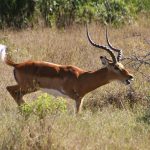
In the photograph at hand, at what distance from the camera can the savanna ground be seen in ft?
22.1

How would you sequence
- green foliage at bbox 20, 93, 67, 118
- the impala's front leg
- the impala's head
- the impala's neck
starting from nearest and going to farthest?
green foliage at bbox 20, 93, 67, 118
the impala's front leg
the impala's head
the impala's neck

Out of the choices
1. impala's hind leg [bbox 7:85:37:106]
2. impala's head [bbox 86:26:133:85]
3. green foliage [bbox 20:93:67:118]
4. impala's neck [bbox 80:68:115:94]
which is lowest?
impala's hind leg [bbox 7:85:37:106]

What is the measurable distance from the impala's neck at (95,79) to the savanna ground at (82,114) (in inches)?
11.7

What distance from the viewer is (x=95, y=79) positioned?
31.2 ft

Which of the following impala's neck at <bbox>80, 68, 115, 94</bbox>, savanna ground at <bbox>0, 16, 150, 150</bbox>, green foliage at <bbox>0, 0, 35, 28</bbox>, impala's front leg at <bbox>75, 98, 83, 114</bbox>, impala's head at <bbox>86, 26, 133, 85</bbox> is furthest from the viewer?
green foliage at <bbox>0, 0, 35, 28</bbox>

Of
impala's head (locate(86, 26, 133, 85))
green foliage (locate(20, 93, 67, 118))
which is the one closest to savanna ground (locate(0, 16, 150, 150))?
green foliage (locate(20, 93, 67, 118))

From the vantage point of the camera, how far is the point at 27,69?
9305mm

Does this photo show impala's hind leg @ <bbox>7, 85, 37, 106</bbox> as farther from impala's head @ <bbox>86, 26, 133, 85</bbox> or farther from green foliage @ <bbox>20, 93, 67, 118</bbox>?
green foliage @ <bbox>20, 93, 67, 118</bbox>

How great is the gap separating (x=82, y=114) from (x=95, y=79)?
115cm

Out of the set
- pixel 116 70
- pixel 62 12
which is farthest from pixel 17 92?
pixel 62 12

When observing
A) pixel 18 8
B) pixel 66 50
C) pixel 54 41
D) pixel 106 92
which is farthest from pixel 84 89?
pixel 18 8

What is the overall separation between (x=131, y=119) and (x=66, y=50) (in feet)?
19.9

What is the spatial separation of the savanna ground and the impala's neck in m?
0.30

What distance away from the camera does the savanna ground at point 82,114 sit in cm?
674
